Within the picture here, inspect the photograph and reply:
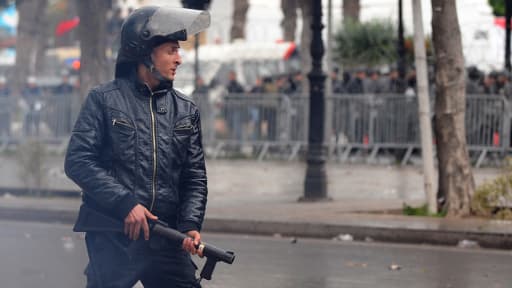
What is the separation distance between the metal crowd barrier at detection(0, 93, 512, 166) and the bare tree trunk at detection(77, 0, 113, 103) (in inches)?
126

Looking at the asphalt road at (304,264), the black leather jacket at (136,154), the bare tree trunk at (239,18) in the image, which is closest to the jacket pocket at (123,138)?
Answer: the black leather jacket at (136,154)

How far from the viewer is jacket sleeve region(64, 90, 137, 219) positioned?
16.5 ft

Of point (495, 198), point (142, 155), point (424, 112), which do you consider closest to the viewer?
point (142, 155)

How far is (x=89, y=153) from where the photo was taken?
5.11m

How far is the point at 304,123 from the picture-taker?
24891 millimetres

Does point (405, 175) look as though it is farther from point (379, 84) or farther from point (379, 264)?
point (379, 264)

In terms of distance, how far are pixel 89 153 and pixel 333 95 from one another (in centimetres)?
1931

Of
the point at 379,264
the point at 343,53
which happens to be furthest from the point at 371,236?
the point at 343,53

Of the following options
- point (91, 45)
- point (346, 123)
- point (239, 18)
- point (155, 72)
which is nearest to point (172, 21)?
point (155, 72)

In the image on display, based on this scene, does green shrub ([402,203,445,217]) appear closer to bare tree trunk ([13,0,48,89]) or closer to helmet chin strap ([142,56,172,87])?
helmet chin strap ([142,56,172,87])

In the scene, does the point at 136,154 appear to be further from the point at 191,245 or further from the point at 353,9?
the point at 353,9

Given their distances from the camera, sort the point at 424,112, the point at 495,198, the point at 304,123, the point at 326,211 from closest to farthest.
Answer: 1. the point at 495,198
2. the point at 424,112
3. the point at 326,211
4. the point at 304,123

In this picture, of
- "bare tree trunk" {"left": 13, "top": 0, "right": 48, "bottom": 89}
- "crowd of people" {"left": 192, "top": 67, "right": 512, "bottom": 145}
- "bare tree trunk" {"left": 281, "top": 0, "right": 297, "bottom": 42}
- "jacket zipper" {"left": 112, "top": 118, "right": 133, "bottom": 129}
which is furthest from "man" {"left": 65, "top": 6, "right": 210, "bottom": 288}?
"bare tree trunk" {"left": 13, "top": 0, "right": 48, "bottom": 89}

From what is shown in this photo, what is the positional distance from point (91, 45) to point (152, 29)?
17.3 meters
